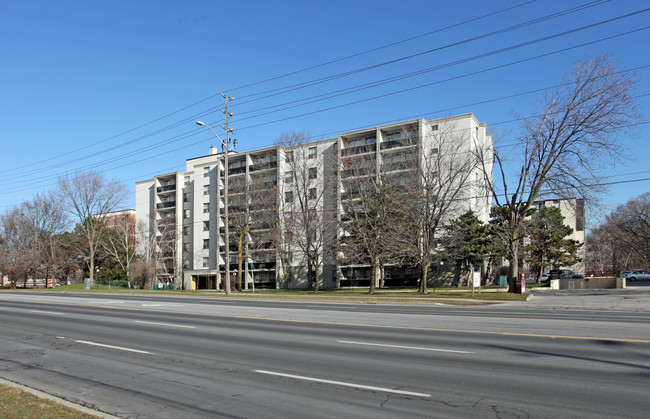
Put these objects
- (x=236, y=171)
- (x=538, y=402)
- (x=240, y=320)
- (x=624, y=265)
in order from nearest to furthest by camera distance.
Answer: (x=538, y=402)
(x=240, y=320)
(x=236, y=171)
(x=624, y=265)

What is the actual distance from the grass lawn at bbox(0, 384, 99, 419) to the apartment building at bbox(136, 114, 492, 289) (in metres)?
32.2

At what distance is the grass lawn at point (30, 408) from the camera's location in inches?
223

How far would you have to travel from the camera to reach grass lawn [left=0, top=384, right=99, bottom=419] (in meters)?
5.68

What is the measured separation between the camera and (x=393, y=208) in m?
38.8

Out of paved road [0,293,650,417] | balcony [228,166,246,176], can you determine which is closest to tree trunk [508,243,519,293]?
paved road [0,293,650,417]

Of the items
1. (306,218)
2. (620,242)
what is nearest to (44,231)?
(306,218)

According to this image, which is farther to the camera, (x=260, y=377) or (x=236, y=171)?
(x=236, y=171)

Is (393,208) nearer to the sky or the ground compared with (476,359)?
nearer to the sky

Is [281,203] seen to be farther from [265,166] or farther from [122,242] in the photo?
[122,242]

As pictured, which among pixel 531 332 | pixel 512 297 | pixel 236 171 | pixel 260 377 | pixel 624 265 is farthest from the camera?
pixel 624 265

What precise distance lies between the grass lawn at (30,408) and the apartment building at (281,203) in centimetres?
3220

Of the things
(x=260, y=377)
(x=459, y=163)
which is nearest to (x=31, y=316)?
(x=260, y=377)

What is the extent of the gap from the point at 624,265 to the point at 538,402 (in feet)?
295

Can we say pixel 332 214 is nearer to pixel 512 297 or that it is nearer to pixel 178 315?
pixel 512 297
